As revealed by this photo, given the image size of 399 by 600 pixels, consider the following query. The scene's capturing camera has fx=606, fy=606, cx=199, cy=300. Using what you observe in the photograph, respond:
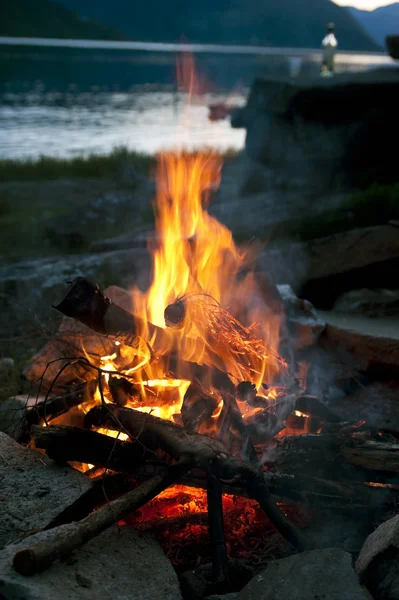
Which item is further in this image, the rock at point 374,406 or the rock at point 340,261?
the rock at point 340,261

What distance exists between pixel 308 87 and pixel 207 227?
18.4 feet

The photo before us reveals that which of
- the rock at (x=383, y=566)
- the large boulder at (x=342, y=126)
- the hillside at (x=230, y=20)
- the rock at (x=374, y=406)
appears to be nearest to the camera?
the rock at (x=383, y=566)

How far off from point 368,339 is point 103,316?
7.48ft

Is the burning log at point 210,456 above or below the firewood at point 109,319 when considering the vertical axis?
below

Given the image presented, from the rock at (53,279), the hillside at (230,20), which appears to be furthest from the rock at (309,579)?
the hillside at (230,20)

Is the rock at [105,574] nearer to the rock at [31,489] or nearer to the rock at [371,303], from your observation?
the rock at [31,489]

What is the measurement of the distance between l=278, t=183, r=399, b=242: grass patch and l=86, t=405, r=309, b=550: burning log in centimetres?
411

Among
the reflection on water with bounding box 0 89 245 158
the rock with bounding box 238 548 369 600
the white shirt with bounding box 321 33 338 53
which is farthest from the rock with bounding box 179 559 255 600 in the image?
the reflection on water with bounding box 0 89 245 158

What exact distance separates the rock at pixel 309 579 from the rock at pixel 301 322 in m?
2.35

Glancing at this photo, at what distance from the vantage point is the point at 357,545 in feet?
10.1

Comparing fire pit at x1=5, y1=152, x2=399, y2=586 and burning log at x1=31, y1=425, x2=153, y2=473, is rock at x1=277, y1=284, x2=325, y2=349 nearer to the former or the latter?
fire pit at x1=5, y1=152, x2=399, y2=586

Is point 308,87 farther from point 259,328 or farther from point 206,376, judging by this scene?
point 206,376

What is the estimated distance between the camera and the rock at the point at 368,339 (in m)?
4.73

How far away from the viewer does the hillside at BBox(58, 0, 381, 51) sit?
148375 millimetres
